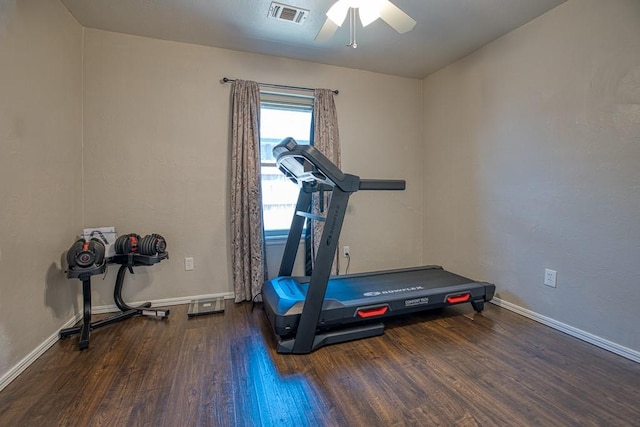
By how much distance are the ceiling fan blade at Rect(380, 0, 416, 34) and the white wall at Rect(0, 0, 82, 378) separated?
2.14m

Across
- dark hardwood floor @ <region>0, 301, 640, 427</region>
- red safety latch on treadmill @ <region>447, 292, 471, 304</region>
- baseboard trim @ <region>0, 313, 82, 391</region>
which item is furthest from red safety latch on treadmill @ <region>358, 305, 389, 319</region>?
baseboard trim @ <region>0, 313, 82, 391</region>

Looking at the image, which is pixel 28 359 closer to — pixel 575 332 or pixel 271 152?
pixel 271 152

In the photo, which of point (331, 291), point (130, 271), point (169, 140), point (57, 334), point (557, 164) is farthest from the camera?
point (169, 140)

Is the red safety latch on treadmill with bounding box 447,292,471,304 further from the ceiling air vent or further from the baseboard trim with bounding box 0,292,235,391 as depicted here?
the ceiling air vent

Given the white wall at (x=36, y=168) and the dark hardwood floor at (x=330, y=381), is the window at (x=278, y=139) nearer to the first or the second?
the dark hardwood floor at (x=330, y=381)

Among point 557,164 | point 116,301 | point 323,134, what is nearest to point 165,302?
point 116,301

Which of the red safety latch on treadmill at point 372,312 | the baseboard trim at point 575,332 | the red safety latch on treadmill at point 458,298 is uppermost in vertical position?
the red safety latch on treadmill at point 458,298

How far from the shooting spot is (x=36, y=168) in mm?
1884

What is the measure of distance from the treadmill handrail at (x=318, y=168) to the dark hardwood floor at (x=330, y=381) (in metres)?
1.12

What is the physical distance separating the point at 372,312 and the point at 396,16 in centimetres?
198

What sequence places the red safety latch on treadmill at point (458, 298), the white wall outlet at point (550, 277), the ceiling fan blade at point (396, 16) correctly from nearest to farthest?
the ceiling fan blade at point (396, 16) → the white wall outlet at point (550, 277) → the red safety latch on treadmill at point (458, 298)

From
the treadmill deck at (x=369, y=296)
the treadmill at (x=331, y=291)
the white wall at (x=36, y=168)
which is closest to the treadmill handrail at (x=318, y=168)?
the treadmill at (x=331, y=291)

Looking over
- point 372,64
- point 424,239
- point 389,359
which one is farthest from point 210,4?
point 424,239

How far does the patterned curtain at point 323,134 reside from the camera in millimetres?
3098
